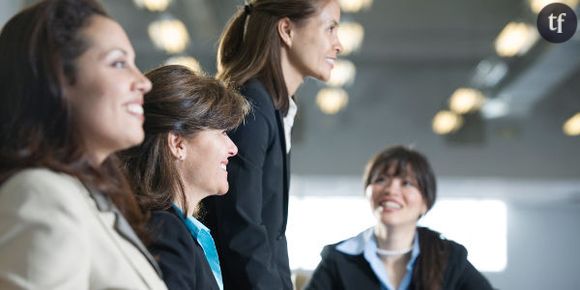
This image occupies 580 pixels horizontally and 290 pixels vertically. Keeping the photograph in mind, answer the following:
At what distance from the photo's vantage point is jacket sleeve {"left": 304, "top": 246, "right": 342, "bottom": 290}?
272cm

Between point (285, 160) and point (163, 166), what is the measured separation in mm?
411

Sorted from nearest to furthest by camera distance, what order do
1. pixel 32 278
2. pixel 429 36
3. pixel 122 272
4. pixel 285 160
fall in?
pixel 32 278
pixel 122 272
pixel 285 160
pixel 429 36

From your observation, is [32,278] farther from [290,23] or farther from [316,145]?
[316,145]

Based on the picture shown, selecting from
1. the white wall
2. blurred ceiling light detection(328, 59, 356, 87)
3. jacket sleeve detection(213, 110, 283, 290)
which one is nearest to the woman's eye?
jacket sleeve detection(213, 110, 283, 290)

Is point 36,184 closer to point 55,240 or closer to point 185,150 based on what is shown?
point 55,240

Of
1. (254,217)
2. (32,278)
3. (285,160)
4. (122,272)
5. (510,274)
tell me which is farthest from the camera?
(510,274)

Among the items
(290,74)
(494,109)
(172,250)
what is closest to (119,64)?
(172,250)

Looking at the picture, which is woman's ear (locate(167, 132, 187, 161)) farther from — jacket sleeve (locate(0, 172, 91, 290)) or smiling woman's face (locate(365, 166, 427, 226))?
smiling woman's face (locate(365, 166, 427, 226))

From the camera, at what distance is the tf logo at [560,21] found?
89.3 inches

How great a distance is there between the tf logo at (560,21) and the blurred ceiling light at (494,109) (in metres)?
4.92

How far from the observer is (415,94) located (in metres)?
8.12

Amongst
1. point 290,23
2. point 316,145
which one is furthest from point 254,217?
point 316,145

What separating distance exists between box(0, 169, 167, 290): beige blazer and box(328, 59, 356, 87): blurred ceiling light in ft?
19.6

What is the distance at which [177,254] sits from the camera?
5.41 ft
